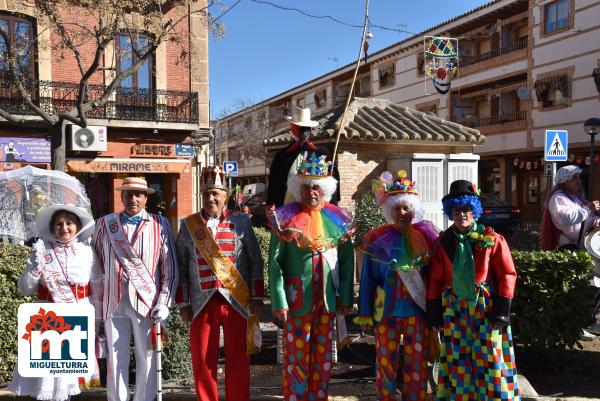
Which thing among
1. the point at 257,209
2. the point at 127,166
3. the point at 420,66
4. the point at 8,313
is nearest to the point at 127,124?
the point at 127,166

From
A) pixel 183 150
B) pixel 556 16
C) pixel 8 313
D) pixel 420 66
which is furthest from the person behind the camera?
pixel 420 66

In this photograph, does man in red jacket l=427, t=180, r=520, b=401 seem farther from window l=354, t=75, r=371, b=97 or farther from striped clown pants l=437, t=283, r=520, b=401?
window l=354, t=75, r=371, b=97

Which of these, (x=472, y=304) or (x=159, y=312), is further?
(x=159, y=312)

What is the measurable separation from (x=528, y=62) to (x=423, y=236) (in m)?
24.2

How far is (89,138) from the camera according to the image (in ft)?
55.2

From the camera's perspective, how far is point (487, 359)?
3678mm

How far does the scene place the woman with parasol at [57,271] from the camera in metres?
3.80

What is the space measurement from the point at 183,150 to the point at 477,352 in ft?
51.8

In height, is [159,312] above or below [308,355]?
above

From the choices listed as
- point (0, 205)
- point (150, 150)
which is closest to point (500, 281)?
point (0, 205)

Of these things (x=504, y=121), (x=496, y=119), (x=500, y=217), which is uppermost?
(x=496, y=119)

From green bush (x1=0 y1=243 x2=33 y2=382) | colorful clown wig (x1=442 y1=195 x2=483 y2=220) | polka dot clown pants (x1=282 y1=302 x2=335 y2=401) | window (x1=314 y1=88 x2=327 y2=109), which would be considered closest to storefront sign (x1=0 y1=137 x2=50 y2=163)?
green bush (x1=0 y1=243 x2=33 y2=382)

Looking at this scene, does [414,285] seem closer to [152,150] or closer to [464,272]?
[464,272]

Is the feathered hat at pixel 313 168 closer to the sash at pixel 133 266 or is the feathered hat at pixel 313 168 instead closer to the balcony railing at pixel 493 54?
the sash at pixel 133 266
